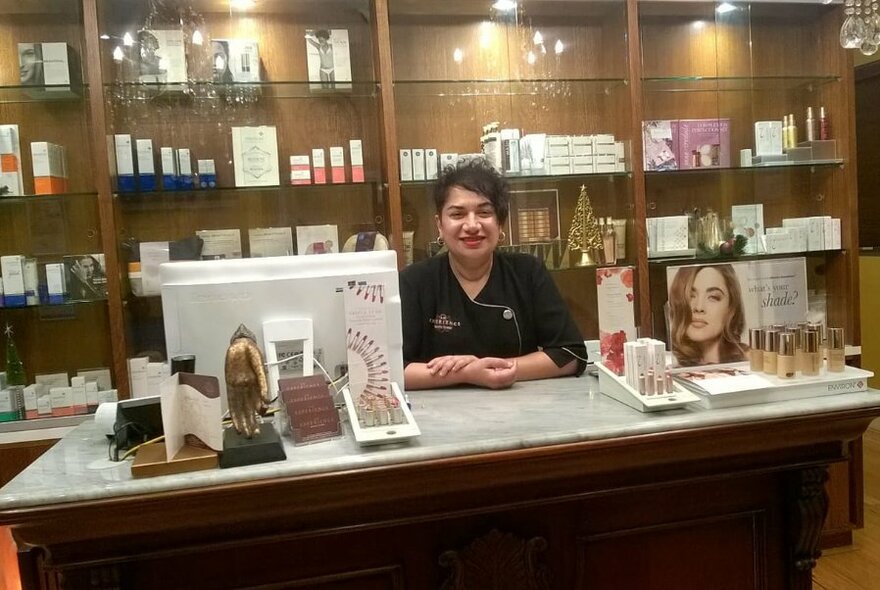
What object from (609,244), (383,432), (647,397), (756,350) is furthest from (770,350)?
(609,244)

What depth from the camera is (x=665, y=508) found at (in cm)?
146

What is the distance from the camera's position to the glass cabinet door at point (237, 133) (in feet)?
9.12

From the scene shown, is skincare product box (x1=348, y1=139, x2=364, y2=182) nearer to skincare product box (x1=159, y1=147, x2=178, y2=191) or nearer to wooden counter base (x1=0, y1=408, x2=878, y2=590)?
skincare product box (x1=159, y1=147, x2=178, y2=191)

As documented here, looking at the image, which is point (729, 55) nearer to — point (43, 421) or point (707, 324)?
point (707, 324)

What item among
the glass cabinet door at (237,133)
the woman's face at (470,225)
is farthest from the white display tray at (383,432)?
the glass cabinet door at (237,133)

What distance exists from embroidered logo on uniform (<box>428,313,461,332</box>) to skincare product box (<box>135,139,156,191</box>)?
55.9 inches

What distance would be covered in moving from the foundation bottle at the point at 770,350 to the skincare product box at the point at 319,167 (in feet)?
6.49

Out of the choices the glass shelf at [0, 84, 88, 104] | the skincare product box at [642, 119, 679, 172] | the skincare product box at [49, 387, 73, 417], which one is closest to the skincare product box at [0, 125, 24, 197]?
the glass shelf at [0, 84, 88, 104]

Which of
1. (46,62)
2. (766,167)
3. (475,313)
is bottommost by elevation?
(475,313)

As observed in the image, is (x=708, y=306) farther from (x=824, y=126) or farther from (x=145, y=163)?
(x=145, y=163)

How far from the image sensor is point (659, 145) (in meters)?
3.15

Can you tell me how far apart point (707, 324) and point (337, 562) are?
920 millimetres

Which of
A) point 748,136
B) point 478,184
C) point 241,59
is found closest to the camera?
point 478,184

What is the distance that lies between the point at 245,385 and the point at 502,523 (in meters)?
0.57
